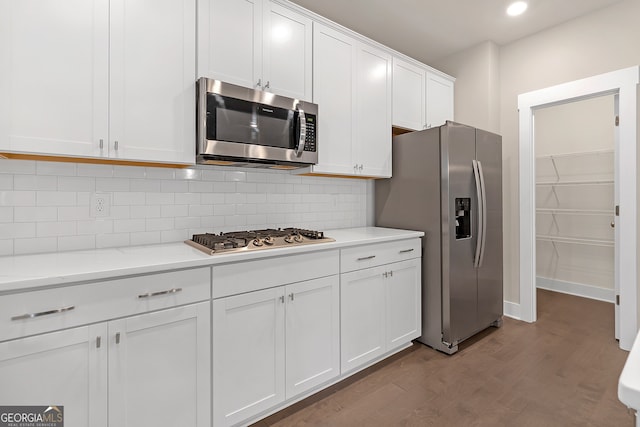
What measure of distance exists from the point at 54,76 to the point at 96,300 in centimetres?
105

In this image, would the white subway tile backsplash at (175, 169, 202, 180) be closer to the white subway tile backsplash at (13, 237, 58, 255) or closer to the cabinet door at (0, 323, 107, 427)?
the white subway tile backsplash at (13, 237, 58, 255)

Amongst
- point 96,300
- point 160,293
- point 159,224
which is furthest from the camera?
point 159,224

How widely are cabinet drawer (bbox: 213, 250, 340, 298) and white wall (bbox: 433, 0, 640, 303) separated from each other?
7.73ft

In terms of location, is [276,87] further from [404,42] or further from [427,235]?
[404,42]

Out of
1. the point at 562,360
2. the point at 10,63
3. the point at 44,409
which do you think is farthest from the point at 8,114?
the point at 562,360

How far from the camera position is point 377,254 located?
2381mm

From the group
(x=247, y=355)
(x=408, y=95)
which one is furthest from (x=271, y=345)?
(x=408, y=95)

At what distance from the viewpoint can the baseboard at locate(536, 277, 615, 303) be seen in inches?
156

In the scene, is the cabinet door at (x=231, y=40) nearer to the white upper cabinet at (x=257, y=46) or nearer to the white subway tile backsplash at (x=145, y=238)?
the white upper cabinet at (x=257, y=46)

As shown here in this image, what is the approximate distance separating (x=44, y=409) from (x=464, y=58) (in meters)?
4.38

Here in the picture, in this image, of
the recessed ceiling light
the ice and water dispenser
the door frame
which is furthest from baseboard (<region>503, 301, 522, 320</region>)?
the recessed ceiling light

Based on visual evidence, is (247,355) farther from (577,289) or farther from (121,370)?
(577,289)

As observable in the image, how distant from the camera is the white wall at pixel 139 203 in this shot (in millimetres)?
1666

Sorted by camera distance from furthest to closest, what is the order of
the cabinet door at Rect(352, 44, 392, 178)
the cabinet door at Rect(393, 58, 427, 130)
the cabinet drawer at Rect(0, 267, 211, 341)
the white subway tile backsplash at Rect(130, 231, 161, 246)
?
the cabinet door at Rect(393, 58, 427, 130)
the cabinet door at Rect(352, 44, 392, 178)
the white subway tile backsplash at Rect(130, 231, 161, 246)
the cabinet drawer at Rect(0, 267, 211, 341)
